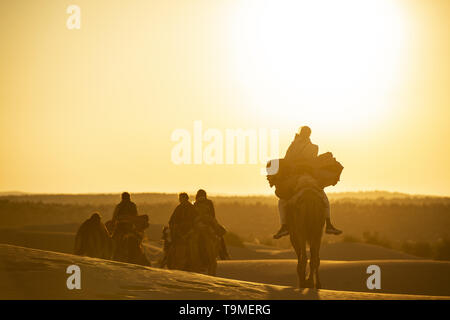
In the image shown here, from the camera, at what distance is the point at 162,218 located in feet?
318

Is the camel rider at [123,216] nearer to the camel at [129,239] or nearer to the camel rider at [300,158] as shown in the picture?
the camel at [129,239]

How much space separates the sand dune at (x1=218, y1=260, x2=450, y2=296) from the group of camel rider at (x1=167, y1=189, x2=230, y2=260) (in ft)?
11.1

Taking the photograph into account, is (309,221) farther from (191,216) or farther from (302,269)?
(191,216)

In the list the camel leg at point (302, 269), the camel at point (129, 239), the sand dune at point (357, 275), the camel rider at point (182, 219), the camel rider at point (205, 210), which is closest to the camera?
the camel leg at point (302, 269)

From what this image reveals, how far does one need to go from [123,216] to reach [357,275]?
23.5 feet

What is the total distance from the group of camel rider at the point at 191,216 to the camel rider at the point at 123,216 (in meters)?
1.07

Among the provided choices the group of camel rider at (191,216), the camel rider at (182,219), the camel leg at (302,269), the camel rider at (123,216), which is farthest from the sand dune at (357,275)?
the camel leg at (302,269)

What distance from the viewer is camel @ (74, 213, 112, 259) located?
86.8 ft

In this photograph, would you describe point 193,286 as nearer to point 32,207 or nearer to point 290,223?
point 290,223

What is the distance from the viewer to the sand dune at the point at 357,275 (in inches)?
1049

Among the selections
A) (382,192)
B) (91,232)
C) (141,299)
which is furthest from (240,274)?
(382,192)

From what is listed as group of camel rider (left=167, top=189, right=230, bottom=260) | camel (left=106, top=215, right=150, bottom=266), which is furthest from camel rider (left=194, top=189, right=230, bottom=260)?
camel (left=106, top=215, right=150, bottom=266)

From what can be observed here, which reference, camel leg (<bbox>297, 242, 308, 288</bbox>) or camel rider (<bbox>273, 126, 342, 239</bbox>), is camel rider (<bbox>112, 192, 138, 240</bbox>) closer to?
camel rider (<bbox>273, 126, 342, 239</bbox>)
